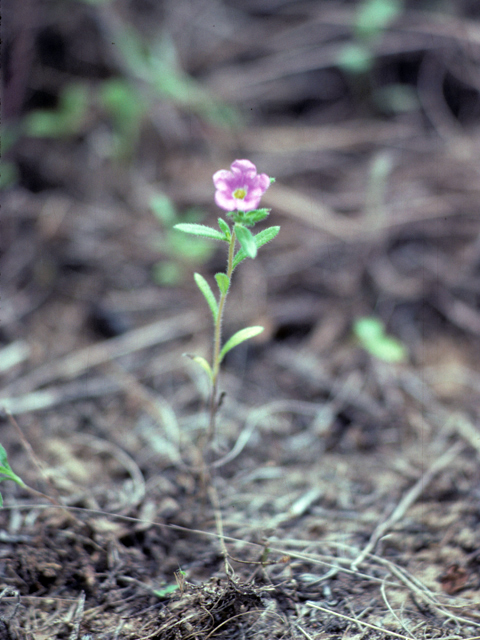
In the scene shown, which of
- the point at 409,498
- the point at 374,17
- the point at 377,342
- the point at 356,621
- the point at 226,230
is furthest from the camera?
the point at 374,17

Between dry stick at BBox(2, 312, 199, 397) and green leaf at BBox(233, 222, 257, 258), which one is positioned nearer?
green leaf at BBox(233, 222, 257, 258)

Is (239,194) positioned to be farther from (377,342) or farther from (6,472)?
(377,342)

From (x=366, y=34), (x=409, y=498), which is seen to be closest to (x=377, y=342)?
(x=409, y=498)

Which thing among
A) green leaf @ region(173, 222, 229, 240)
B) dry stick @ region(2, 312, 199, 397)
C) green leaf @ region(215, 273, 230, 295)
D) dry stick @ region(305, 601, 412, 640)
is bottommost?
dry stick @ region(2, 312, 199, 397)

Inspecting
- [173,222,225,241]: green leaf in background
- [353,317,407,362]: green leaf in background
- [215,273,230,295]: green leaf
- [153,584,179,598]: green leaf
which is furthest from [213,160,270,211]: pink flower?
[353,317,407,362]: green leaf in background

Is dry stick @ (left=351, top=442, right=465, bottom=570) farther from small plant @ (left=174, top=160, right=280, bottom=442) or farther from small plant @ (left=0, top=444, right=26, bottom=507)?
small plant @ (left=0, top=444, right=26, bottom=507)

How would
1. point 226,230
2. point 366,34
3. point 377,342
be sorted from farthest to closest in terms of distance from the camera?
point 366,34 < point 377,342 < point 226,230

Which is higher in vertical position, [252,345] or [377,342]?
[377,342]
